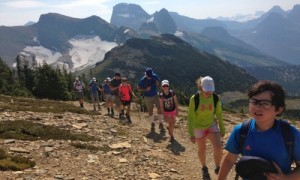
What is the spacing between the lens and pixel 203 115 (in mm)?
11328

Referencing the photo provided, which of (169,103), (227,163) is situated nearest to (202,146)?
(169,103)

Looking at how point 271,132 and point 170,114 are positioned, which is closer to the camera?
point 271,132

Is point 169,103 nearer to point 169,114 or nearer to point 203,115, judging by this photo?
point 169,114

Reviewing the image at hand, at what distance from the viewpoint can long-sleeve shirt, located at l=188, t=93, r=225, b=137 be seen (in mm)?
11172

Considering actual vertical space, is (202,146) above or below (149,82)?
below

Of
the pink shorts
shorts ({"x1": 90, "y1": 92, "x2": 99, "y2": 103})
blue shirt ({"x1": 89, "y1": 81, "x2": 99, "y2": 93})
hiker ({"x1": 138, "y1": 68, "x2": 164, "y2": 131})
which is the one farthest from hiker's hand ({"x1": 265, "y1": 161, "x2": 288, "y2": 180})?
shorts ({"x1": 90, "y1": 92, "x2": 99, "y2": 103})

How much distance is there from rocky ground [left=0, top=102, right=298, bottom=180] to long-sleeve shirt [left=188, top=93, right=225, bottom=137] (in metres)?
2.23

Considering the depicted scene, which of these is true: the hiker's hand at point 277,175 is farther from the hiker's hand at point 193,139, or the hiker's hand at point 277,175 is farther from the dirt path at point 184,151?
the dirt path at point 184,151

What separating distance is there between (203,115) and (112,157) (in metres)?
4.33

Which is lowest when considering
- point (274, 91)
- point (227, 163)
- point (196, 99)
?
point (227, 163)

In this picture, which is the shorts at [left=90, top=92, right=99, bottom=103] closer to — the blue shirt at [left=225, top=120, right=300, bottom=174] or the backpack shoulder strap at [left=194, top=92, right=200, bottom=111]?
the backpack shoulder strap at [left=194, top=92, right=200, bottom=111]

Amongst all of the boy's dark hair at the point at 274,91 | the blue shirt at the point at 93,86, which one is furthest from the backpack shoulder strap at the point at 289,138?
the blue shirt at the point at 93,86

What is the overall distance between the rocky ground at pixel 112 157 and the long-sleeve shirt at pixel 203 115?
2230 mm

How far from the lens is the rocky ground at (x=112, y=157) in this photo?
38.9 feet
